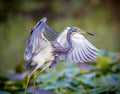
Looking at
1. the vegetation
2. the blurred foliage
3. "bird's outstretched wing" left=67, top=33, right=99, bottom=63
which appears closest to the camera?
"bird's outstretched wing" left=67, top=33, right=99, bottom=63

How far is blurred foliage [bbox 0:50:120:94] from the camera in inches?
103

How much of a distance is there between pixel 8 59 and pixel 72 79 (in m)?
2.31

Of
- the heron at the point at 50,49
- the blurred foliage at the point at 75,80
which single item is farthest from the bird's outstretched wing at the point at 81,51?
the blurred foliage at the point at 75,80

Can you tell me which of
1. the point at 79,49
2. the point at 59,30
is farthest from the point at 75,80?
the point at 59,30

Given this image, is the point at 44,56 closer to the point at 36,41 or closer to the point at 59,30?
the point at 36,41

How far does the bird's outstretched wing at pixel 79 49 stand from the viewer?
5.99ft

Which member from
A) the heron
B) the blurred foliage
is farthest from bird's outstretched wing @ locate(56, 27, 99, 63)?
the blurred foliage

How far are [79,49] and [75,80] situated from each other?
0.94 meters

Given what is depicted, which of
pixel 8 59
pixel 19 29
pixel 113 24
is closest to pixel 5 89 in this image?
pixel 8 59

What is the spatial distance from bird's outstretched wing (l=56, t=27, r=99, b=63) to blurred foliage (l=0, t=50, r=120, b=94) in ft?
2.03

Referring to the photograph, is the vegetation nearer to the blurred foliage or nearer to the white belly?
the blurred foliage

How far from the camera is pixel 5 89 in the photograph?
2779 mm

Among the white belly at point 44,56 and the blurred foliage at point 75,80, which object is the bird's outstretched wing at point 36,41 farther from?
the blurred foliage at point 75,80

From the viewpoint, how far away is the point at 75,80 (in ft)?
9.20
